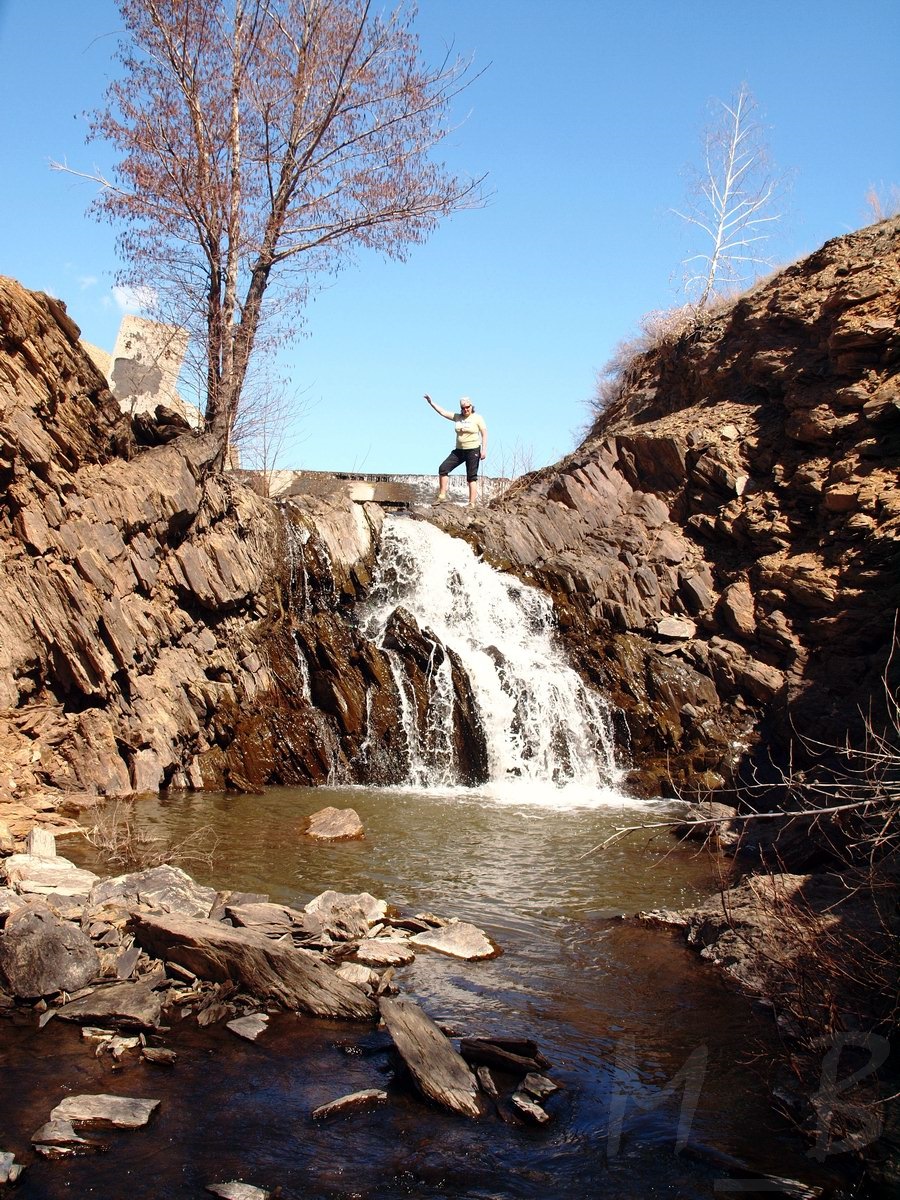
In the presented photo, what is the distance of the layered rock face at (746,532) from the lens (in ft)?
45.2

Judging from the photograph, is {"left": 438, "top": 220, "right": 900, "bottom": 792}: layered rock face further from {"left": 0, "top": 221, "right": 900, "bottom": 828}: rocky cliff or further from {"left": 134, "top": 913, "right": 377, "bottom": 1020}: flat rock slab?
{"left": 134, "top": 913, "right": 377, "bottom": 1020}: flat rock slab

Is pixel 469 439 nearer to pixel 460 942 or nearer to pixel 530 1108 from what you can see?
pixel 460 942

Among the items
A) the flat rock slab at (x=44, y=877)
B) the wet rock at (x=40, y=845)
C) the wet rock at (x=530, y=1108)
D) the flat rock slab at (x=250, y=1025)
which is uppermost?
the wet rock at (x=40, y=845)

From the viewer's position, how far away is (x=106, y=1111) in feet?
14.0

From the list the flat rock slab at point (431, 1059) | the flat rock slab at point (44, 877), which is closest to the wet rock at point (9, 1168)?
the flat rock slab at point (431, 1059)

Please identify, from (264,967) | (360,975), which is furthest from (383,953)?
(264,967)

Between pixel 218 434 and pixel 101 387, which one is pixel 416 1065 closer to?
pixel 101 387

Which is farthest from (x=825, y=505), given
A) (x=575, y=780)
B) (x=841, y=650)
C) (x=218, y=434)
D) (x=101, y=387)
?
(x=101, y=387)

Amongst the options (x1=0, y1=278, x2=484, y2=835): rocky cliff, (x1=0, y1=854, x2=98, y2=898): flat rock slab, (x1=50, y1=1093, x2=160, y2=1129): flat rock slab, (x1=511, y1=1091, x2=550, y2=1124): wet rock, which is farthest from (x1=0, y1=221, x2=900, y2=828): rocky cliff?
(x1=511, y1=1091, x2=550, y2=1124): wet rock

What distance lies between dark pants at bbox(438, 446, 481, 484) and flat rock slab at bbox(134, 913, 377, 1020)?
13.1m

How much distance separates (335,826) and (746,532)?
370 inches

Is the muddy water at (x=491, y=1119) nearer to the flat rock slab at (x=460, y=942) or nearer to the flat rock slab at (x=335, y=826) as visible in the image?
the flat rock slab at (x=460, y=942)

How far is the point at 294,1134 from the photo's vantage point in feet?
13.9

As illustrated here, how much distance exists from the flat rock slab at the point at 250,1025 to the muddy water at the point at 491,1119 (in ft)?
0.17
